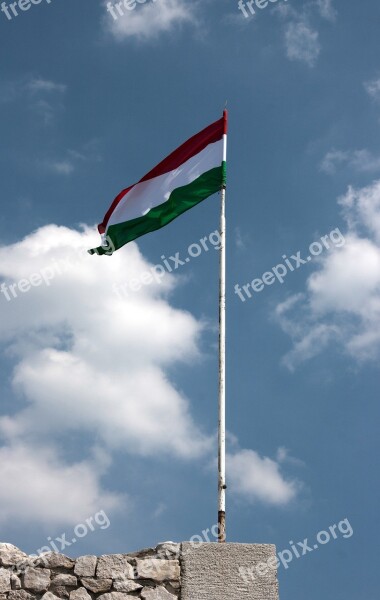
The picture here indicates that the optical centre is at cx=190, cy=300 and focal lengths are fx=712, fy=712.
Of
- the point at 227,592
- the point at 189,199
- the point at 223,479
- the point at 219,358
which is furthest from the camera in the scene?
the point at 189,199

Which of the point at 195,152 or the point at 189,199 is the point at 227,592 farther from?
the point at 195,152

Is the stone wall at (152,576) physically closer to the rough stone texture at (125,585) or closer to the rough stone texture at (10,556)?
the rough stone texture at (125,585)

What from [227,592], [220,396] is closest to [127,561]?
[227,592]

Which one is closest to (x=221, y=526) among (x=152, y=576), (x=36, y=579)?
(x=152, y=576)

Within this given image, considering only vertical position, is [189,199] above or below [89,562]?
above

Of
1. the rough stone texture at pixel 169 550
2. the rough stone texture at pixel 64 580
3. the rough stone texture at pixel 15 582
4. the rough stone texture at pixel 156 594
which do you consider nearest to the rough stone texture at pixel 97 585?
the rough stone texture at pixel 64 580

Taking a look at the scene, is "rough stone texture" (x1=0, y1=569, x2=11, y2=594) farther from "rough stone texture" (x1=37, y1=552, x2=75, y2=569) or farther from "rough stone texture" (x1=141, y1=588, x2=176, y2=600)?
"rough stone texture" (x1=141, y1=588, x2=176, y2=600)

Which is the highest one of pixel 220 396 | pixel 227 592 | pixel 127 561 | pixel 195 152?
pixel 195 152
